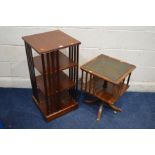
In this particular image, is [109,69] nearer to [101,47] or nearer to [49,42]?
[101,47]

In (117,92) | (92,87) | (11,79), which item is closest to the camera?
(117,92)

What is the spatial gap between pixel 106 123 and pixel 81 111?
348 mm

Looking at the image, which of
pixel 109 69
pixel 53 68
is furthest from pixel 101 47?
pixel 53 68

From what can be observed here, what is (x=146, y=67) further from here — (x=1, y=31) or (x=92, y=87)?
(x=1, y=31)

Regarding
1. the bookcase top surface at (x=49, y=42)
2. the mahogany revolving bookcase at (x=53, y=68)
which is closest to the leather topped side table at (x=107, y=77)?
the mahogany revolving bookcase at (x=53, y=68)

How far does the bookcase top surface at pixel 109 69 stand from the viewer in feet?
6.27

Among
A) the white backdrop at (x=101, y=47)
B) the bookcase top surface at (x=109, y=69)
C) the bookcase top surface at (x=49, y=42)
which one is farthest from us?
the white backdrop at (x=101, y=47)

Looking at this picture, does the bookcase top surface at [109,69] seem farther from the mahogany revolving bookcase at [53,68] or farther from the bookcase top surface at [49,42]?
the bookcase top surface at [49,42]

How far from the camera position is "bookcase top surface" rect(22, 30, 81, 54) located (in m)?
1.68

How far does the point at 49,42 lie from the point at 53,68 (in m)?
0.25

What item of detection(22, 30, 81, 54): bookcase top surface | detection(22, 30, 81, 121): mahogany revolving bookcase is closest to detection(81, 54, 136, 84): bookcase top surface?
detection(22, 30, 81, 121): mahogany revolving bookcase

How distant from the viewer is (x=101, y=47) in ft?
7.67
